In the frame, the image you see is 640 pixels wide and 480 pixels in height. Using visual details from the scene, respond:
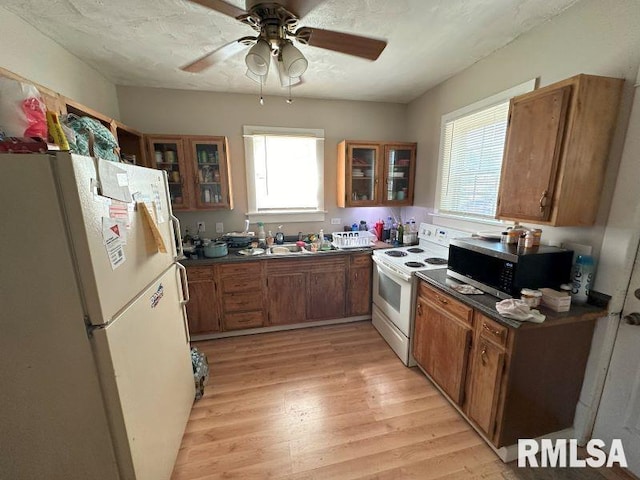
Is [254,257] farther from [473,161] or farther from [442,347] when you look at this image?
[473,161]

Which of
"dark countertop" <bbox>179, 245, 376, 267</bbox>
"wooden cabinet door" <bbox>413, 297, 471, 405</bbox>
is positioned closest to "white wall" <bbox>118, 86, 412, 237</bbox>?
"dark countertop" <bbox>179, 245, 376, 267</bbox>

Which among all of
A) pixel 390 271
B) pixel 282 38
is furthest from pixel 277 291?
pixel 282 38

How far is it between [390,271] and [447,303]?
0.69 m

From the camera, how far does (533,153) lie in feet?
4.83

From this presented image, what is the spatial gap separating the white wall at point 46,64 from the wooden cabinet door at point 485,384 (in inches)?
125

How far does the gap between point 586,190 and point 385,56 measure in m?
1.64

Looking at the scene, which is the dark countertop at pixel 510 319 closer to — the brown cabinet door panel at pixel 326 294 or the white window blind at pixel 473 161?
the white window blind at pixel 473 161

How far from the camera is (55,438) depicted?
Answer: 96 centimetres

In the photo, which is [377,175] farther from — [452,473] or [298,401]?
[452,473]

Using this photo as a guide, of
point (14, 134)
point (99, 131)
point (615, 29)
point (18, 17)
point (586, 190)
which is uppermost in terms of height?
point (18, 17)

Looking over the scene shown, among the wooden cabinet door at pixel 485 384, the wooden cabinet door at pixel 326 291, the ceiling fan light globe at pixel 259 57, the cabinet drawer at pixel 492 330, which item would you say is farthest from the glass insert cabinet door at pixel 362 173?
the wooden cabinet door at pixel 485 384

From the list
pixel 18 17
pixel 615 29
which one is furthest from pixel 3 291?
pixel 615 29

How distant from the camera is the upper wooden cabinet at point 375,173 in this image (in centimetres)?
297

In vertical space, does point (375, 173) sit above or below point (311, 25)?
below
